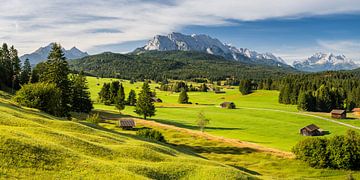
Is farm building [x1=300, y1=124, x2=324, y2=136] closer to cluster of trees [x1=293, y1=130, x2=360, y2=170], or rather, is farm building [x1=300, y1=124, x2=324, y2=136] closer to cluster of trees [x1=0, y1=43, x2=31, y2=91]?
cluster of trees [x1=293, y1=130, x2=360, y2=170]

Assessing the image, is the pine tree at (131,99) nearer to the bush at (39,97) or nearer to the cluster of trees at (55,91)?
the cluster of trees at (55,91)

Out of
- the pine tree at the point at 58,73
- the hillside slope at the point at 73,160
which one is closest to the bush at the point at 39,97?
the pine tree at the point at 58,73

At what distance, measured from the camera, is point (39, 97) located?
7144cm

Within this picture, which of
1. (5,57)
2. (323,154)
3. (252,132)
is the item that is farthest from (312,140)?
(5,57)

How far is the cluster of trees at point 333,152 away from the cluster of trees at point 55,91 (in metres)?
53.1

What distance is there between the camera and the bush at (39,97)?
234 ft

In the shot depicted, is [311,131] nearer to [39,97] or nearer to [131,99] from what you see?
[39,97]

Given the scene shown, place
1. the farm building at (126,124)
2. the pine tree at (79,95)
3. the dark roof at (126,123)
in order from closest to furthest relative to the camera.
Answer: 1. the farm building at (126,124)
2. the dark roof at (126,123)
3. the pine tree at (79,95)

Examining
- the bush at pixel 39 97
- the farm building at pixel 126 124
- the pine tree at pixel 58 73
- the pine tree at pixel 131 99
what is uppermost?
the pine tree at pixel 58 73

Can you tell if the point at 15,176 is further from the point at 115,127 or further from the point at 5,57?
the point at 5,57

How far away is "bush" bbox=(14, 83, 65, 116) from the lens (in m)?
71.2

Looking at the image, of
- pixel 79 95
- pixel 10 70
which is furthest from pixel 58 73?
pixel 10 70

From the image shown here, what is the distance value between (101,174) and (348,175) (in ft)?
171

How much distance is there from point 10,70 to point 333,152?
10993cm
